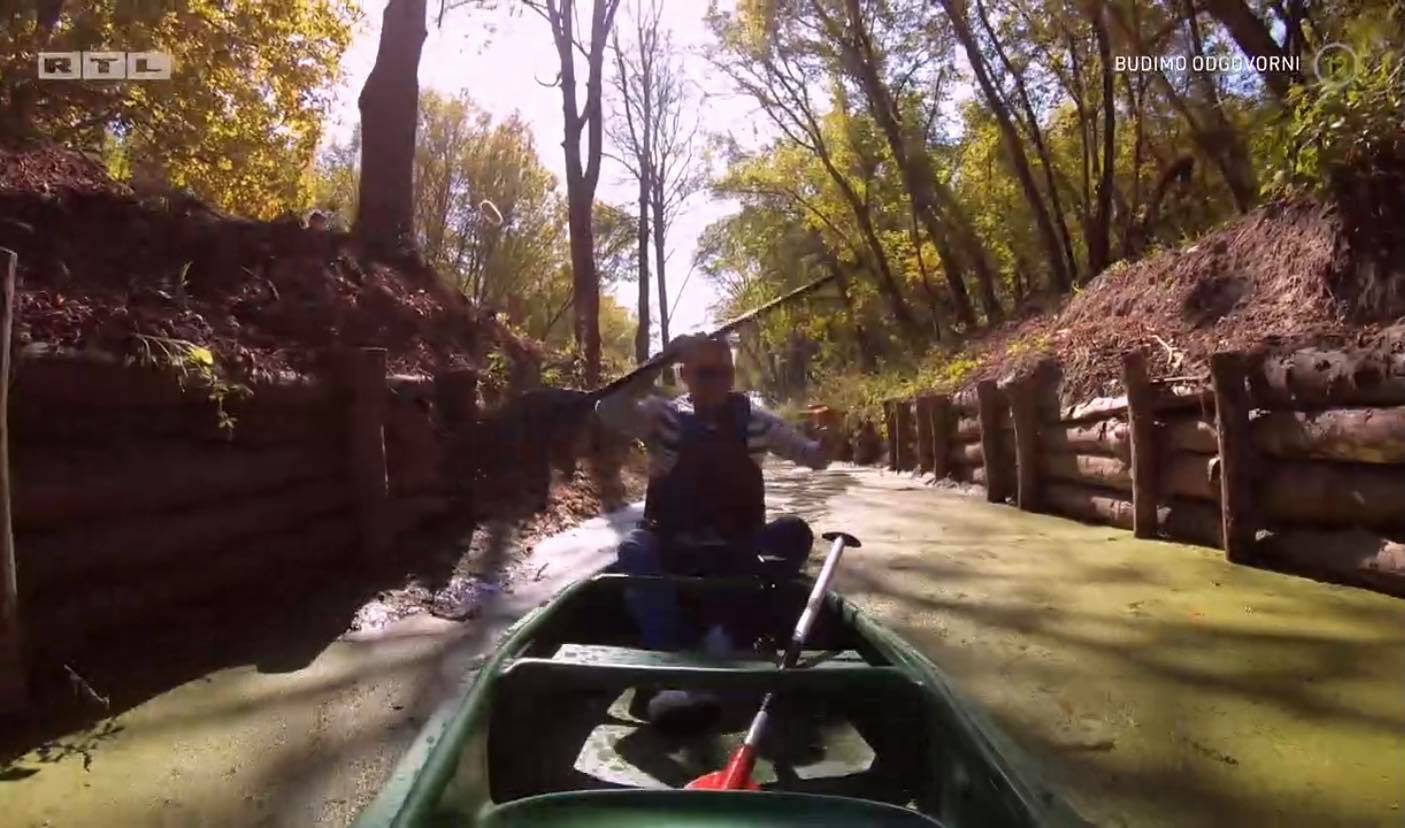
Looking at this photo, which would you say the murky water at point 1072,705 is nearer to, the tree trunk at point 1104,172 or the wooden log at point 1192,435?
the wooden log at point 1192,435

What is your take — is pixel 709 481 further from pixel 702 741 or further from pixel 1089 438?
pixel 1089 438

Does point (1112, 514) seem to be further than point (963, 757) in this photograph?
Yes

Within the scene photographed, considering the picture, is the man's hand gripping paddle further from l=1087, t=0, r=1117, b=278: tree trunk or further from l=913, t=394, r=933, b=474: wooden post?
l=1087, t=0, r=1117, b=278: tree trunk

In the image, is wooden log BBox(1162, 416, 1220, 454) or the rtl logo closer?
wooden log BBox(1162, 416, 1220, 454)

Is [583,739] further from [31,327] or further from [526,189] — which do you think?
[526,189]

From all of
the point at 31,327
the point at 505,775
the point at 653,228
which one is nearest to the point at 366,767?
the point at 505,775

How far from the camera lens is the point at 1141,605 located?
16.3ft

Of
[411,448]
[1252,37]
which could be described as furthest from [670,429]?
[1252,37]

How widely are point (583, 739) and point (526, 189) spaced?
92.2 ft

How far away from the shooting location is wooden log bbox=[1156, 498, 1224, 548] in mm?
5891

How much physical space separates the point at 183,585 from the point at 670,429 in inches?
88.0

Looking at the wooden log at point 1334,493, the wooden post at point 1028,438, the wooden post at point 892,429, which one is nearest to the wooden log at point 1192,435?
the wooden log at point 1334,493

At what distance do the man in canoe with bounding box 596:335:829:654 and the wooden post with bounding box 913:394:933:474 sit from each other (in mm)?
10140

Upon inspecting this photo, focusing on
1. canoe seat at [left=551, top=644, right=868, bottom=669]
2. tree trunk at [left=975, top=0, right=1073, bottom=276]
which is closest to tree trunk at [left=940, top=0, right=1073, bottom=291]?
tree trunk at [left=975, top=0, right=1073, bottom=276]
